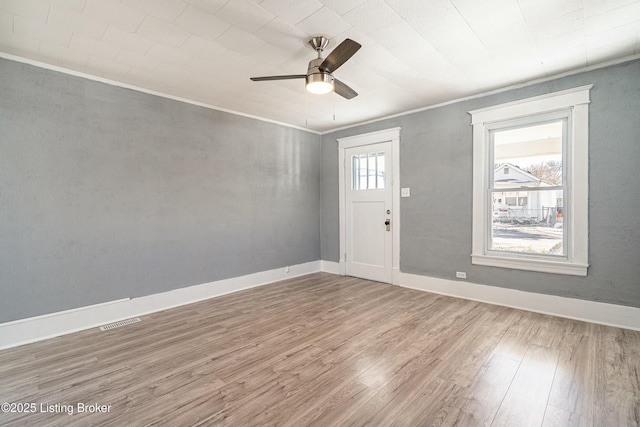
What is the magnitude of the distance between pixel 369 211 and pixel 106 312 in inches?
151

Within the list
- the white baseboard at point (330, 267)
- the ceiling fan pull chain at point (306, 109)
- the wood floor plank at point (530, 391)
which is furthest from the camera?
the white baseboard at point (330, 267)

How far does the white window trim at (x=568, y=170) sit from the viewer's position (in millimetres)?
3123

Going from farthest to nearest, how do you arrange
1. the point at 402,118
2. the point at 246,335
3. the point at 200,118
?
the point at 402,118, the point at 200,118, the point at 246,335

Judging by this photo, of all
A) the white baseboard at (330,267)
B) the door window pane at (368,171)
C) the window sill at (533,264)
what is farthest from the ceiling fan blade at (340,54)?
the white baseboard at (330,267)

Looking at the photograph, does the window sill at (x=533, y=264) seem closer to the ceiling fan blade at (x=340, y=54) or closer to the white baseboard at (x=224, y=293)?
the white baseboard at (x=224, y=293)

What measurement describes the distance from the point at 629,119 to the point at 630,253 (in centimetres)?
132

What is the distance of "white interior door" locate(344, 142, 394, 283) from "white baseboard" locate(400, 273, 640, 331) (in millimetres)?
621

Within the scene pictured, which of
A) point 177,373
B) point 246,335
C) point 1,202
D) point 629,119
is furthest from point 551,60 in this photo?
point 1,202

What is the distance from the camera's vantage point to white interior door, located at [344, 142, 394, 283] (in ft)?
15.7

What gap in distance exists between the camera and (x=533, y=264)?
344 cm

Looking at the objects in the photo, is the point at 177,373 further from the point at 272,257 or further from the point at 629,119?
the point at 629,119

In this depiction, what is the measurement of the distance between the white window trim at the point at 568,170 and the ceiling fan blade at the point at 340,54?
2.39 m

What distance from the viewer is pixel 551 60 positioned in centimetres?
293

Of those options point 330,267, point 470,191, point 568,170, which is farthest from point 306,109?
point 568,170
